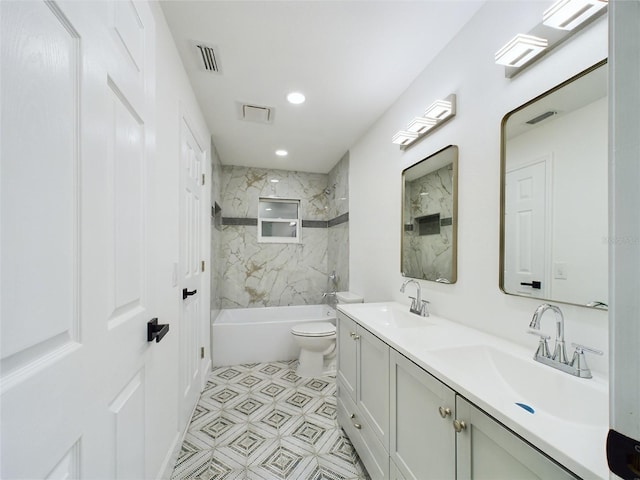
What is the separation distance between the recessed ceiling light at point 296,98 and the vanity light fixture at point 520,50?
139 centimetres

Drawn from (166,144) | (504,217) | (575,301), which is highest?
(166,144)

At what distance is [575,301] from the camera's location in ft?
3.15

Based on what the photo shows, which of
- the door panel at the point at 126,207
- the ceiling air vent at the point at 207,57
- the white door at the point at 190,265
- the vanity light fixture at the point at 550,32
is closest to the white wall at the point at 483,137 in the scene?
the vanity light fixture at the point at 550,32

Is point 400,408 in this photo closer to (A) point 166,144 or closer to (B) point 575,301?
(B) point 575,301

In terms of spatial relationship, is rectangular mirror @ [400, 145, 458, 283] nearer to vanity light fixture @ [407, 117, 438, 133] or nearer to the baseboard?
vanity light fixture @ [407, 117, 438, 133]

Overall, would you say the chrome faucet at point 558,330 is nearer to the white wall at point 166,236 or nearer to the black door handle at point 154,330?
the black door handle at point 154,330

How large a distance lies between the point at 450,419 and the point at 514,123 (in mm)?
1229

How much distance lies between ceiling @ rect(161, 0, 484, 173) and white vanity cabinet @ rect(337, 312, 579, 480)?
1672 millimetres

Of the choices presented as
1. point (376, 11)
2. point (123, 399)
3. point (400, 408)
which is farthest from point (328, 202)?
point (123, 399)

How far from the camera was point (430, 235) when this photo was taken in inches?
70.2

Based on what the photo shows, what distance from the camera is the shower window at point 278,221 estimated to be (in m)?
4.11

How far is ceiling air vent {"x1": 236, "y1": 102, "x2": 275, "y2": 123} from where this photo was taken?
89.6 inches

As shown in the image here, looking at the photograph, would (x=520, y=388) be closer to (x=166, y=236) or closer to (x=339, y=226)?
(x=166, y=236)

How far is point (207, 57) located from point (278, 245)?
270cm
